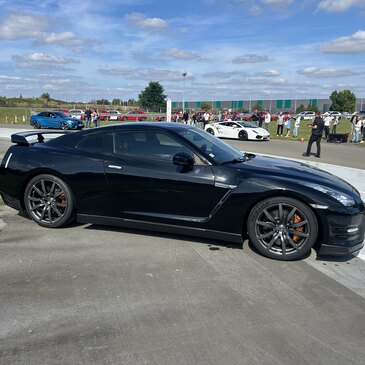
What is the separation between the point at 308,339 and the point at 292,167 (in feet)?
8.07

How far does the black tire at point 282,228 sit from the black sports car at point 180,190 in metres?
0.01

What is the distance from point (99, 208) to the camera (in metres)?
5.00

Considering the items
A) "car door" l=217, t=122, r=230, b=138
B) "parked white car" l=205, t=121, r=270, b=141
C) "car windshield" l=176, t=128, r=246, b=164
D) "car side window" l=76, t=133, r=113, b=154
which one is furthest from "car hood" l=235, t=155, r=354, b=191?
"car door" l=217, t=122, r=230, b=138

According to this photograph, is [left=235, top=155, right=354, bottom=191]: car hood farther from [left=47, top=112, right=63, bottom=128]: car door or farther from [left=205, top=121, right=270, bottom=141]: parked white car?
[left=47, top=112, right=63, bottom=128]: car door

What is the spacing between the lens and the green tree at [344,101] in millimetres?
86062

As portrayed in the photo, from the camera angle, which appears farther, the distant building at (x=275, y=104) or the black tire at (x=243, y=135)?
the distant building at (x=275, y=104)

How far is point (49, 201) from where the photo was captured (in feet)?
17.2

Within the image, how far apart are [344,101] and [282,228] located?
294 feet

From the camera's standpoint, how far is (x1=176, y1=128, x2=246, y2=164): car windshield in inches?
190

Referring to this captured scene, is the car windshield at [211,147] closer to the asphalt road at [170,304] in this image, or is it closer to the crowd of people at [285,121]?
the asphalt road at [170,304]

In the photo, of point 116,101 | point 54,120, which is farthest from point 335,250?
point 116,101

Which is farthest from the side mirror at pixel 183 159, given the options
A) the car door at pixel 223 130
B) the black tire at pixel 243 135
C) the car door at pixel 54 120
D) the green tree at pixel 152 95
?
the green tree at pixel 152 95

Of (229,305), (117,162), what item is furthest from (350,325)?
(117,162)

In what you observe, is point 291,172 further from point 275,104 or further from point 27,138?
point 275,104
